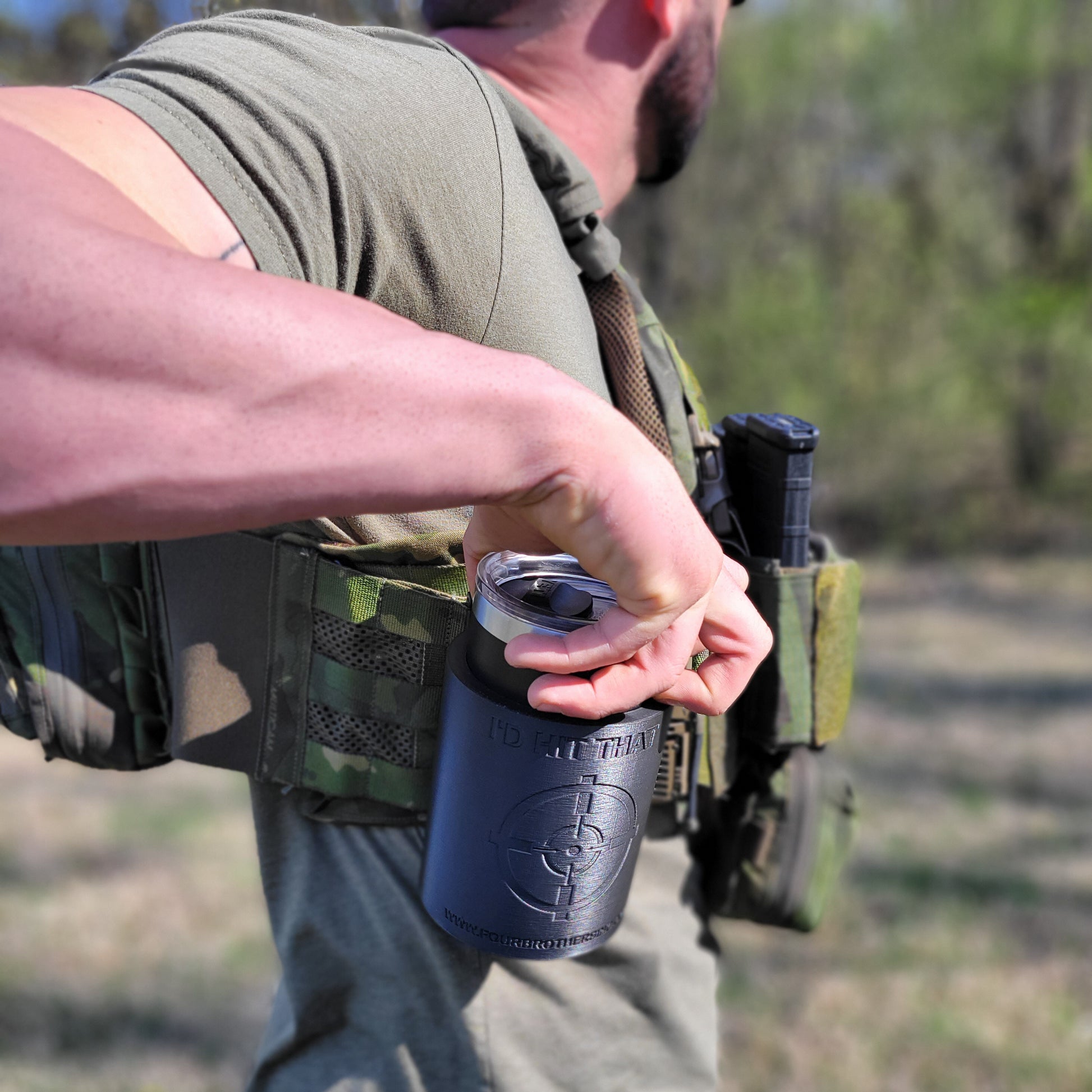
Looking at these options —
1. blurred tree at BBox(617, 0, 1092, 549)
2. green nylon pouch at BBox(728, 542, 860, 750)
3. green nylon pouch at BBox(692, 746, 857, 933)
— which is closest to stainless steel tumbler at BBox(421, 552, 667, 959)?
green nylon pouch at BBox(728, 542, 860, 750)

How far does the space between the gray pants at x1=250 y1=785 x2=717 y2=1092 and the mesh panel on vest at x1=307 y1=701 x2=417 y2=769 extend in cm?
13

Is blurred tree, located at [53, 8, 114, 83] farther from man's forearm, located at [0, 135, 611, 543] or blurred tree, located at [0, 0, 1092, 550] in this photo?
blurred tree, located at [0, 0, 1092, 550]

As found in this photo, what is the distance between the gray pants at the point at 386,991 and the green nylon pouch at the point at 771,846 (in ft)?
1.34

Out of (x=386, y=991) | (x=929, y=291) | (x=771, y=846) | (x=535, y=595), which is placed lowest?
(x=929, y=291)

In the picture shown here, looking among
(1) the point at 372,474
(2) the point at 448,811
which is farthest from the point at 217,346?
(2) the point at 448,811

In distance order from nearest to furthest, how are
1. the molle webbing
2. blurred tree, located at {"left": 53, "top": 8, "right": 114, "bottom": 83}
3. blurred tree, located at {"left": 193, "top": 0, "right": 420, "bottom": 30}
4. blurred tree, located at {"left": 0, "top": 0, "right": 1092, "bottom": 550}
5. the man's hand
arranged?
the man's hand < the molle webbing < blurred tree, located at {"left": 193, "top": 0, "right": 420, "bottom": 30} < blurred tree, located at {"left": 53, "top": 8, "right": 114, "bottom": 83} < blurred tree, located at {"left": 0, "top": 0, "right": 1092, "bottom": 550}

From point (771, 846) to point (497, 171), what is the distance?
3.70 feet

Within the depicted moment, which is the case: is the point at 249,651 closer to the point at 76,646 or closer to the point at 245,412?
the point at 76,646

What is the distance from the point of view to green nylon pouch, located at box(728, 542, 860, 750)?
4.73 ft

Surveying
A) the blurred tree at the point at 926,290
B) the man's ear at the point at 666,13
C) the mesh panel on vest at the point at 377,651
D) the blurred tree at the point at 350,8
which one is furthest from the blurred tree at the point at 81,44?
the blurred tree at the point at 926,290

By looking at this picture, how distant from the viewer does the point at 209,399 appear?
2.19 ft

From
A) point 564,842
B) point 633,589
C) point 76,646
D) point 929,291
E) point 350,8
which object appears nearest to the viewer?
point 633,589

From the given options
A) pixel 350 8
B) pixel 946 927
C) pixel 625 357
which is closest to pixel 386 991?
pixel 625 357

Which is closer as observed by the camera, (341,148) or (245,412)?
(245,412)
